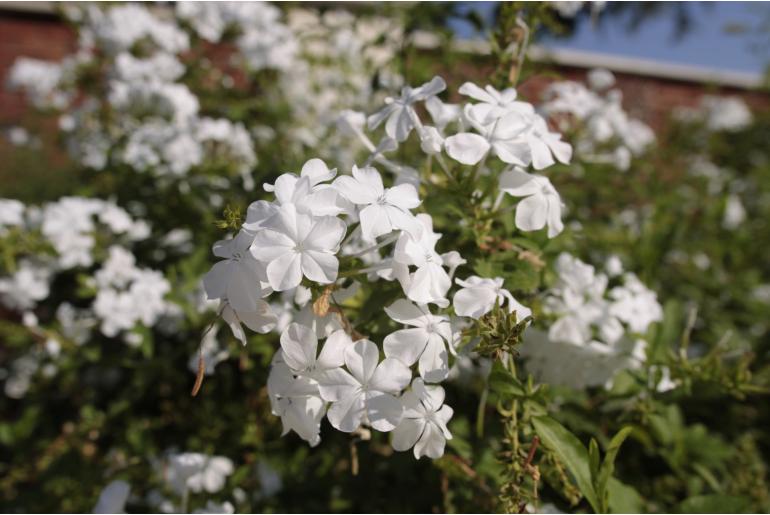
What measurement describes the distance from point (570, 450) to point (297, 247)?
529 mm

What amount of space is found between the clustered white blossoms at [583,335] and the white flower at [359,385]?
0.50 m

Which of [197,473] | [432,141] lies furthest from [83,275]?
[432,141]

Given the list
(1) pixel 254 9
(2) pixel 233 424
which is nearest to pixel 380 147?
(2) pixel 233 424

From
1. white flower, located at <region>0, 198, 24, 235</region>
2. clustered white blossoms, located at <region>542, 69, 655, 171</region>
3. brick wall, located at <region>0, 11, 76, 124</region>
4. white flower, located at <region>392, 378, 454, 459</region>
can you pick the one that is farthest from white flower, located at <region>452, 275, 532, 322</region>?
brick wall, located at <region>0, 11, 76, 124</region>

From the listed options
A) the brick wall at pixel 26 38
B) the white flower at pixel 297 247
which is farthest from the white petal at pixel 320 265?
the brick wall at pixel 26 38

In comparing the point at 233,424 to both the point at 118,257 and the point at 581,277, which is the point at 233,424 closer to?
the point at 118,257

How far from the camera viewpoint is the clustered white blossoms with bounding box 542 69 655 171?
1688mm

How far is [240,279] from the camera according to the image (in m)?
0.76

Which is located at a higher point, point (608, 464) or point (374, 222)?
point (374, 222)

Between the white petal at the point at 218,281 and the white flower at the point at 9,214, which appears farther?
the white flower at the point at 9,214

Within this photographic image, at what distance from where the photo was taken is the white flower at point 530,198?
97 centimetres

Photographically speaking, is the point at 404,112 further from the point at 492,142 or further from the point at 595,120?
the point at 595,120

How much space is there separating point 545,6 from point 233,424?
1320mm

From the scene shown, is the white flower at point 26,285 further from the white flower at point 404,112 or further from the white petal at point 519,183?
the white petal at point 519,183
